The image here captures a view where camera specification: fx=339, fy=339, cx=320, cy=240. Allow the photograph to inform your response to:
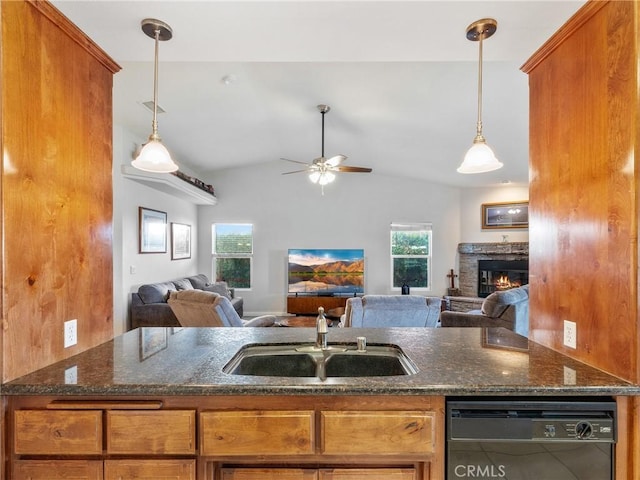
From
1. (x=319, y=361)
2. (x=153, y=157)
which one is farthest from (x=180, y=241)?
(x=319, y=361)

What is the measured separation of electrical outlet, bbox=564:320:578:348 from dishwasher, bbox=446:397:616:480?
0.30 metres

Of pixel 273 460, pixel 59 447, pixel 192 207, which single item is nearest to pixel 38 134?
pixel 59 447

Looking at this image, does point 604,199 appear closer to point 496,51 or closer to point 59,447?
point 496,51

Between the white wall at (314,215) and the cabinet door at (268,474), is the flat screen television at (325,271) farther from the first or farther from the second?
the cabinet door at (268,474)

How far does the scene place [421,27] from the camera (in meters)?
1.51

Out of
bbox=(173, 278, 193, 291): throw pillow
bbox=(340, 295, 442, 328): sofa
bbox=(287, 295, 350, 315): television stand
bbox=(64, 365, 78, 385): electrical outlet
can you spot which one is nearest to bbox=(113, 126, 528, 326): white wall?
bbox=(287, 295, 350, 315): television stand

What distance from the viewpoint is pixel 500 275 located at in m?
6.43

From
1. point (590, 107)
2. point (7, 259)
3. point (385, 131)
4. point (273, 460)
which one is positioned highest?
point (385, 131)

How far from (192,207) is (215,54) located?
17.0 feet

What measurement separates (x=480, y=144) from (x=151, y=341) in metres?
1.95

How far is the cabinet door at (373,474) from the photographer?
120 cm

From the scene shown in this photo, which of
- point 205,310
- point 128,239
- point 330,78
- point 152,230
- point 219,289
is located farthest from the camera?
point 219,289

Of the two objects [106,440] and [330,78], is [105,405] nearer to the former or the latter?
[106,440]

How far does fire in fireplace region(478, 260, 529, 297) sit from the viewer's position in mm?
6262
